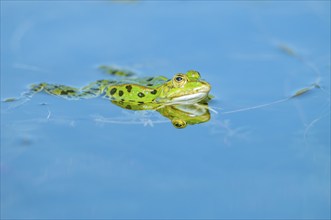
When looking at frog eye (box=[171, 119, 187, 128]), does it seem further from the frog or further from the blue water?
the frog

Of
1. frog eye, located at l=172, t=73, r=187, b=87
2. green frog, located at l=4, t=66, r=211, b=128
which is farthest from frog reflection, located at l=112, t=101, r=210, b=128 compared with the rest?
frog eye, located at l=172, t=73, r=187, b=87

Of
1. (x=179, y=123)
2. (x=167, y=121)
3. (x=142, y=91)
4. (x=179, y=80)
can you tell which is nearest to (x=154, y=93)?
(x=142, y=91)

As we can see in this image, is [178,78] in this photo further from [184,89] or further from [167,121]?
[167,121]

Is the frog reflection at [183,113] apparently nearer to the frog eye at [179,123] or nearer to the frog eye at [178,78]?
the frog eye at [179,123]

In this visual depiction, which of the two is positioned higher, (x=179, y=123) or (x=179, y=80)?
(x=179, y=80)

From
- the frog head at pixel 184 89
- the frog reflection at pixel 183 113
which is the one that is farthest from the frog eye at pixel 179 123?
the frog head at pixel 184 89

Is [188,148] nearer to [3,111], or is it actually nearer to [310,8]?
[3,111]
